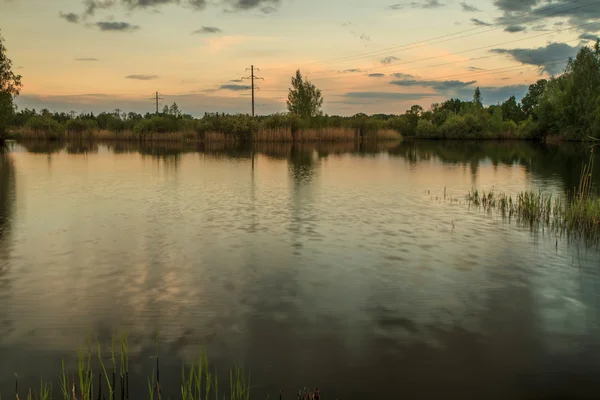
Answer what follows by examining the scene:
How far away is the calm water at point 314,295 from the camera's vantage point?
6.45 metres

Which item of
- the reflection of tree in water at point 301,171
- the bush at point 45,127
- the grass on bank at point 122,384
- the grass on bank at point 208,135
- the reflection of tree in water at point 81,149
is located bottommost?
the grass on bank at point 122,384

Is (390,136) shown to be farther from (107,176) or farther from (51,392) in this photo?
(51,392)

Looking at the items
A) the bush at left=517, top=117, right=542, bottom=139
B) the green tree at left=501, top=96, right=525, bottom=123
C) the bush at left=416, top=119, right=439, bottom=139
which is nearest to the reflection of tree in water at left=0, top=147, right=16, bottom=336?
the bush at left=517, top=117, right=542, bottom=139

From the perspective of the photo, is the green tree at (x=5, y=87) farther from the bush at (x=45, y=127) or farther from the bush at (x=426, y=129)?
the bush at (x=426, y=129)

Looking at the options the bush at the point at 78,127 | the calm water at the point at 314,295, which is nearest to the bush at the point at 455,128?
the bush at the point at 78,127

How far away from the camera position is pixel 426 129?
10988 centimetres

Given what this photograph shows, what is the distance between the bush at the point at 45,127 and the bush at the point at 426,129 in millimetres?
71834

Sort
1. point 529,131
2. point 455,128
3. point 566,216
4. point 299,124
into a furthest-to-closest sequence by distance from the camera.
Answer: point 455,128 < point 529,131 < point 299,124 < point 566,216

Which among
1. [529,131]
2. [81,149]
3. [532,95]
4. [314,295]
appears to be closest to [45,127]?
[81,149]

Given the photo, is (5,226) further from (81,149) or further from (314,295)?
(81,149)

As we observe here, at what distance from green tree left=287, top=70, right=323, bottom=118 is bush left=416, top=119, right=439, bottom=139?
2736 cm

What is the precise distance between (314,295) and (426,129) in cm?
10575

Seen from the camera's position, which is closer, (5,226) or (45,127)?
(5,226)

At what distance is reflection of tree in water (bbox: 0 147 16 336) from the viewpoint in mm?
7949
